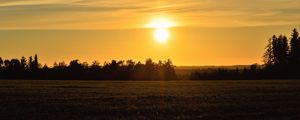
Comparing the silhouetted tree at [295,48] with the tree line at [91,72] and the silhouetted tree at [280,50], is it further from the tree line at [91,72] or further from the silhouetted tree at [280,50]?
the tree line at [91,72]

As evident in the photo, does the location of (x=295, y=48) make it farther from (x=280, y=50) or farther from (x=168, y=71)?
(x=168, y=71)

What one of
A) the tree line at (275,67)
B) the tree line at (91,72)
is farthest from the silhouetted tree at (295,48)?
the tree line at (91,72)

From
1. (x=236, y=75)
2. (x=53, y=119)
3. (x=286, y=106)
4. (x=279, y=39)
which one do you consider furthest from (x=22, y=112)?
(x=279, y=39)

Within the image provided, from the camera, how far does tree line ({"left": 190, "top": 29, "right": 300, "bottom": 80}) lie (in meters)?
160

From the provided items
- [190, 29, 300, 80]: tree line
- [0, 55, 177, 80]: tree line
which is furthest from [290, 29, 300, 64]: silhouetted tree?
[0, 55, 177, 80]: tree line

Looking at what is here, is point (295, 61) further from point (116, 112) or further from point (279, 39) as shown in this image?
point (116, 112)

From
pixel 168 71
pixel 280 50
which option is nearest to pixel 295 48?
pixel 280 50

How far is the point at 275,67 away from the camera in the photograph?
16788 centimetres

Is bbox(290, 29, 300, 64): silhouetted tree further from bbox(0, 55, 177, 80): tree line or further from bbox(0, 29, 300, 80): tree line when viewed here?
bbox(0, 55, 177, 80): tree line

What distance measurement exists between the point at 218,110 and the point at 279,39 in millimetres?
143705

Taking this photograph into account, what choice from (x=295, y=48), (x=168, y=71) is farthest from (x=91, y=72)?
(x=295, y=48)

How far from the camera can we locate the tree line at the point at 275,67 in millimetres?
160000

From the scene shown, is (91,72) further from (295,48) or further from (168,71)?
(295,48)

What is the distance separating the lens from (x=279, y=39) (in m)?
183
